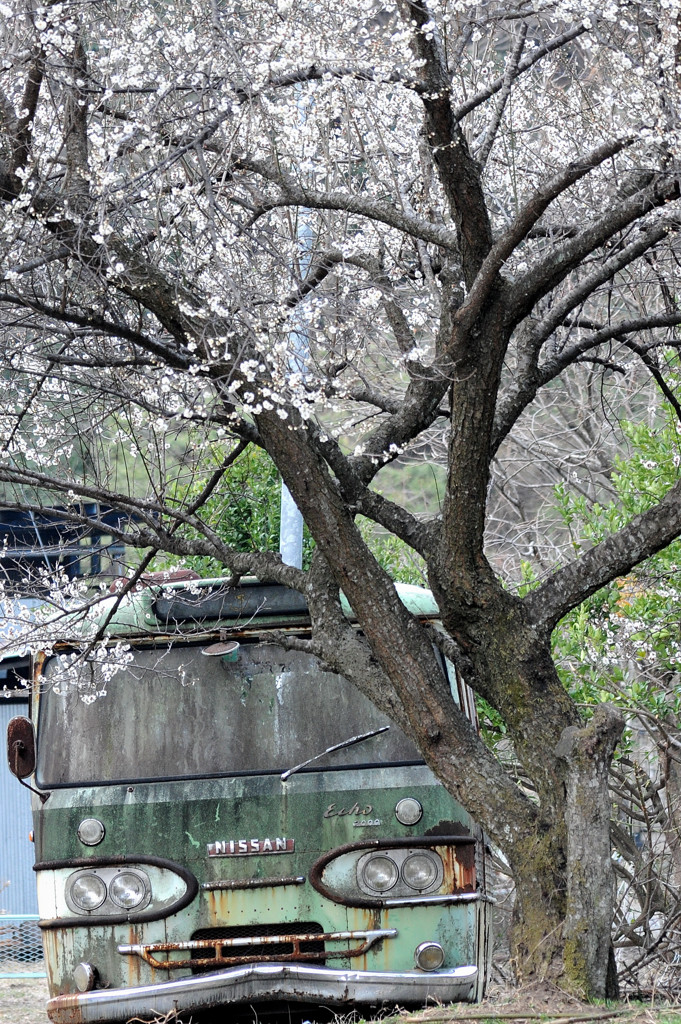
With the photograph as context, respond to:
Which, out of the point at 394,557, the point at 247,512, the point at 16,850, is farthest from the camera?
the point at 16,850

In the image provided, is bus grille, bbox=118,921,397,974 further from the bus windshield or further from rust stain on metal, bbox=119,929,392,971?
the bus windshield

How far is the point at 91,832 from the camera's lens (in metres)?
5.45

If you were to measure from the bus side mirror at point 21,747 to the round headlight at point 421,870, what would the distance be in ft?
6.63

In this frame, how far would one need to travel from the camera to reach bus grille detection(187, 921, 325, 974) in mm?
5289

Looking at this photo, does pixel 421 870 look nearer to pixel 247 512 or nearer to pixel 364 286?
pixel 364 286

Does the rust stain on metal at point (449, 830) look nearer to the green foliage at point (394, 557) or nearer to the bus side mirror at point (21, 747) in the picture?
the bus side mirror at point (21, 747)

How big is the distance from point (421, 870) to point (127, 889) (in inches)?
58.4

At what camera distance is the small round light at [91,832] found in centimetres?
543

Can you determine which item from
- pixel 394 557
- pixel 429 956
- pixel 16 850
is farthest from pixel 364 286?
pixel 16 850

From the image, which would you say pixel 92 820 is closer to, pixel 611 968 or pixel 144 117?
pixel 611 968

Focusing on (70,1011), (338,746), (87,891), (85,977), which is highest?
(338,746)

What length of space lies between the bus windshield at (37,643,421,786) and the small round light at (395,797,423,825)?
24 cm

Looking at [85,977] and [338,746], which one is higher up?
A: [338,746]

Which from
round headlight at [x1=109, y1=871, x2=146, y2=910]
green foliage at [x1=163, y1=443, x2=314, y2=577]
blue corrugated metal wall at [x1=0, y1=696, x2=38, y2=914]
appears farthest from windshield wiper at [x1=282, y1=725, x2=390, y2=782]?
blue corrugated metal wall at [x1=0, y1=696, x2=38, y2=914]
